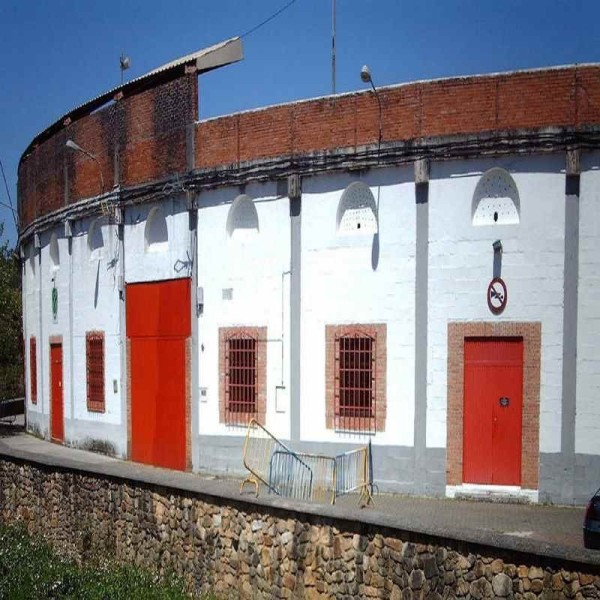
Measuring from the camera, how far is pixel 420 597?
9.30 meters

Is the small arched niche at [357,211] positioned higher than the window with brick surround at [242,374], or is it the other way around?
the small arched niche at [357,211]

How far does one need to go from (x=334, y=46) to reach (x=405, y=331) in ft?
25.2

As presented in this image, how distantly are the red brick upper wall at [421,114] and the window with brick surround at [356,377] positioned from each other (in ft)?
11.0

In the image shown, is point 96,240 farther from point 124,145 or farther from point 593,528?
point 593,528

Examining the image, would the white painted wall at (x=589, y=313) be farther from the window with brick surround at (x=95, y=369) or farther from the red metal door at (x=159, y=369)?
the window with brick surround at (x=95, y=369)

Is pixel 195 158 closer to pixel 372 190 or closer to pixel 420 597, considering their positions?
pixel 372 190

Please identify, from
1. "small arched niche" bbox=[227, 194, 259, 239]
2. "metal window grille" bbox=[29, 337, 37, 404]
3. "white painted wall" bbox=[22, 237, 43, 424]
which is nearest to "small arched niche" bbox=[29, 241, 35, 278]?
"white painted wall" bbox=[22, 237, 43, 424]

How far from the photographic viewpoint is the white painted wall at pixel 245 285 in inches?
677

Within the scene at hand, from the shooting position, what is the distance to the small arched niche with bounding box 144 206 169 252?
1989 centimetres

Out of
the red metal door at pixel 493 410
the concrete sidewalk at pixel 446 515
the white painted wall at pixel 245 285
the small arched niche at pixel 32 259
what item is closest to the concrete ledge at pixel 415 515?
the concrete sidewalk at pixel 446 515

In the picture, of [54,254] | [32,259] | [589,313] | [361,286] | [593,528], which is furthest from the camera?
[32,259]

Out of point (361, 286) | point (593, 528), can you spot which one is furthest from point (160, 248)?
point (593, 528)

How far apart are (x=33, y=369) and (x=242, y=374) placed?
12.1 metres

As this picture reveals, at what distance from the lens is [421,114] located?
1552cm
